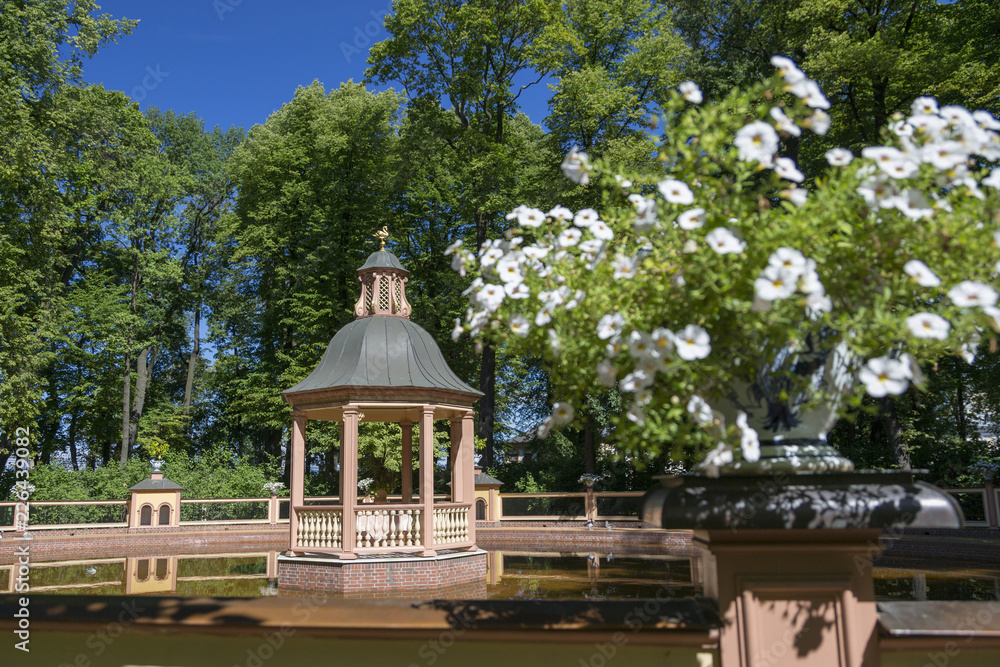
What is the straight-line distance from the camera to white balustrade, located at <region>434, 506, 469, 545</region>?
13023 millimetres

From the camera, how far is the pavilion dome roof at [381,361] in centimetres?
1280

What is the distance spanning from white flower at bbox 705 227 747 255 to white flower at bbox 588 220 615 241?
0.53 m

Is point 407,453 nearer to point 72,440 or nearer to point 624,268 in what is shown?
point 624,268

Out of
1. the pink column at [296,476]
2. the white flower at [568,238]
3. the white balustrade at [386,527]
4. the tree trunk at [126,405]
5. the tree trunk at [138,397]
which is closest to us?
the white flower at [568,238]

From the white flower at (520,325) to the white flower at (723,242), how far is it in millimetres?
802

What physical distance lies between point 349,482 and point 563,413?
34.4 feet

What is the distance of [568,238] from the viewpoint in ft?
9.21

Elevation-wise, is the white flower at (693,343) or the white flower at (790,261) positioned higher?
the white flower at (790,261)

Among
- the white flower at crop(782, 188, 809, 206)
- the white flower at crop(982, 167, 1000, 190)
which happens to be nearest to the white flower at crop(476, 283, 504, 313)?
the white flower at crop(782, 188, 809, 206)

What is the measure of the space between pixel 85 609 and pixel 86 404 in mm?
34103

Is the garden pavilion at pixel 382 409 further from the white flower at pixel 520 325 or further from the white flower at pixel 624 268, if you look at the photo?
the white flower at pixel 624 268

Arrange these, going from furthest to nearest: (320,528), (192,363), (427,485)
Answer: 1. (192,363)
2. (320,528)
3. (427,485)

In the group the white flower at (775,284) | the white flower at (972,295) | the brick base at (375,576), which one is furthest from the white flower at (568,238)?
the brick base at (375,576)

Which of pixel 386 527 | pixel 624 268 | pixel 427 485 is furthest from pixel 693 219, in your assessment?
pixel 386 527
